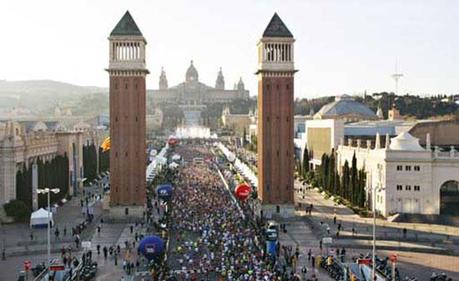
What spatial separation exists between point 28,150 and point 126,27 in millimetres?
14074

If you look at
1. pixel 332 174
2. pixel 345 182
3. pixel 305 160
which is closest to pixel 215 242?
pixel 345 182

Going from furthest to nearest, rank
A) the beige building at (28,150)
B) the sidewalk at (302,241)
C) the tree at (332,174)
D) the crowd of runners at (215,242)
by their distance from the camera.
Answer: the tree at (332,174) < the beige building at (28,150) < the sidewalk at (302,241) < the crowd of runners at (215,242)

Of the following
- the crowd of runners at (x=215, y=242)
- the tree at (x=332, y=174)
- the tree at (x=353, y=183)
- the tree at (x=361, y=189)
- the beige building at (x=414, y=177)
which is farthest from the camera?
the tree at (x=332, y=174)

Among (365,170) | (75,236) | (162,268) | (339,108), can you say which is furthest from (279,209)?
(339,108)

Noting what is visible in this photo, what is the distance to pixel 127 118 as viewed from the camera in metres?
57.2

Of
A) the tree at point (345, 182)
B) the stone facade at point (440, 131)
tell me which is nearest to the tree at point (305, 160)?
the stone facade at point (440, 131)

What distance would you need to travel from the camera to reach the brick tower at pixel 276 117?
57938mm

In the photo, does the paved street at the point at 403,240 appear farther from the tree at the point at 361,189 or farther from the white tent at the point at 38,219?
the white tent at the point at 38,219

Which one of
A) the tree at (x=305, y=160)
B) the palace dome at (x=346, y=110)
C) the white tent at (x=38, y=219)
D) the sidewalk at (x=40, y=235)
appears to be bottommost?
the sidewalk at (x=40, y=235)

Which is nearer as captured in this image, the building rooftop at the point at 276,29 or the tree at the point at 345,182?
the building rooftop at the point at 276,29

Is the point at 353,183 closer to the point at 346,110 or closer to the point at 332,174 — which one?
the point at 332,174

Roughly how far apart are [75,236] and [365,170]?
27.4m

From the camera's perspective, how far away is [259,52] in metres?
59.4

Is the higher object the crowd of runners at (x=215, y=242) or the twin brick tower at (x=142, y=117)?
the twin brick tower at (x=142, y=117)
